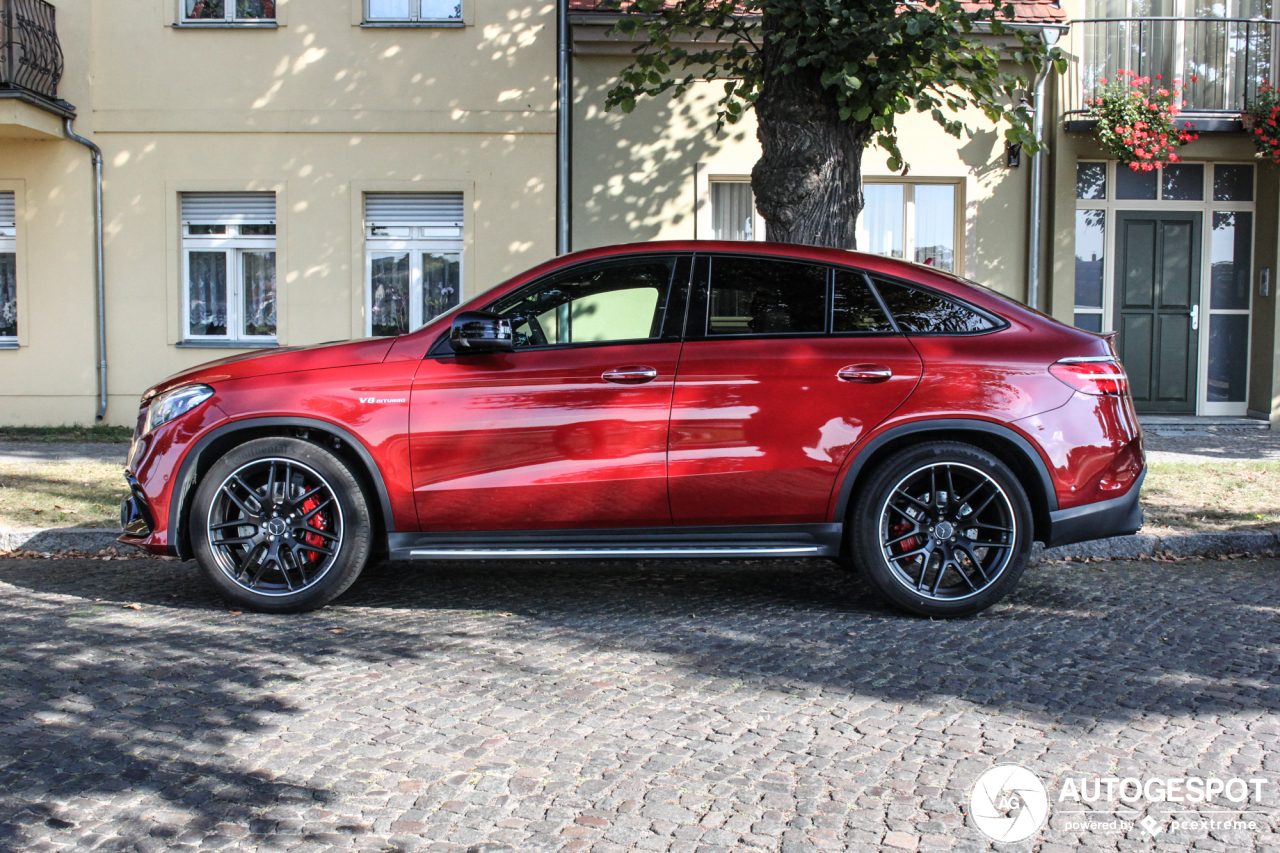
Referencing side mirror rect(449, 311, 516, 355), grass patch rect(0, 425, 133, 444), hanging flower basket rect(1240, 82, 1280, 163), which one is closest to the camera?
side mirror rect(449, 311, 516, 355)

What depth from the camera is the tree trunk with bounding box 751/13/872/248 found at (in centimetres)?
800

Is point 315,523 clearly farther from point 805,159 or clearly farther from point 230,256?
point 230,256

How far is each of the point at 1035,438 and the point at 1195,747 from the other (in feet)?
5.95

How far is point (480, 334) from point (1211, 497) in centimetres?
603

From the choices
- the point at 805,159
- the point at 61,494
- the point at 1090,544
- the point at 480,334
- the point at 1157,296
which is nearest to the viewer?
the point at 480,334

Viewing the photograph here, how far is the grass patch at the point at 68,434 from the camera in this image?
38.9 ft

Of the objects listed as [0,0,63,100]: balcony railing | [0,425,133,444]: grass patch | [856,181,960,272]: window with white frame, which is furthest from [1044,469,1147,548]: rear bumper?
[0,0,63,100]: balcony railing

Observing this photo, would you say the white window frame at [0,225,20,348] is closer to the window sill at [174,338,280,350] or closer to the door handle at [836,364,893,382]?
the window sill at [174,338,280,350]

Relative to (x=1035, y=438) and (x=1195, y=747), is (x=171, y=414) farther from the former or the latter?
(x=1195, y=747)

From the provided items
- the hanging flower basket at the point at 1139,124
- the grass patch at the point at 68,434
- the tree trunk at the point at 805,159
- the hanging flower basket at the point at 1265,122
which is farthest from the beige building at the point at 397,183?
the tree trunk at the point at 805,159

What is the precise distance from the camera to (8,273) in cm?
1336

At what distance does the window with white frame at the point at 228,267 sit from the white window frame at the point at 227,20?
1.93 metres

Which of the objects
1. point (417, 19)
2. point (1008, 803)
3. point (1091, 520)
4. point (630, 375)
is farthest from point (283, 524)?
point (417, 19)

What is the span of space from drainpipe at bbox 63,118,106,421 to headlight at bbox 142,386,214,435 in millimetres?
8865
